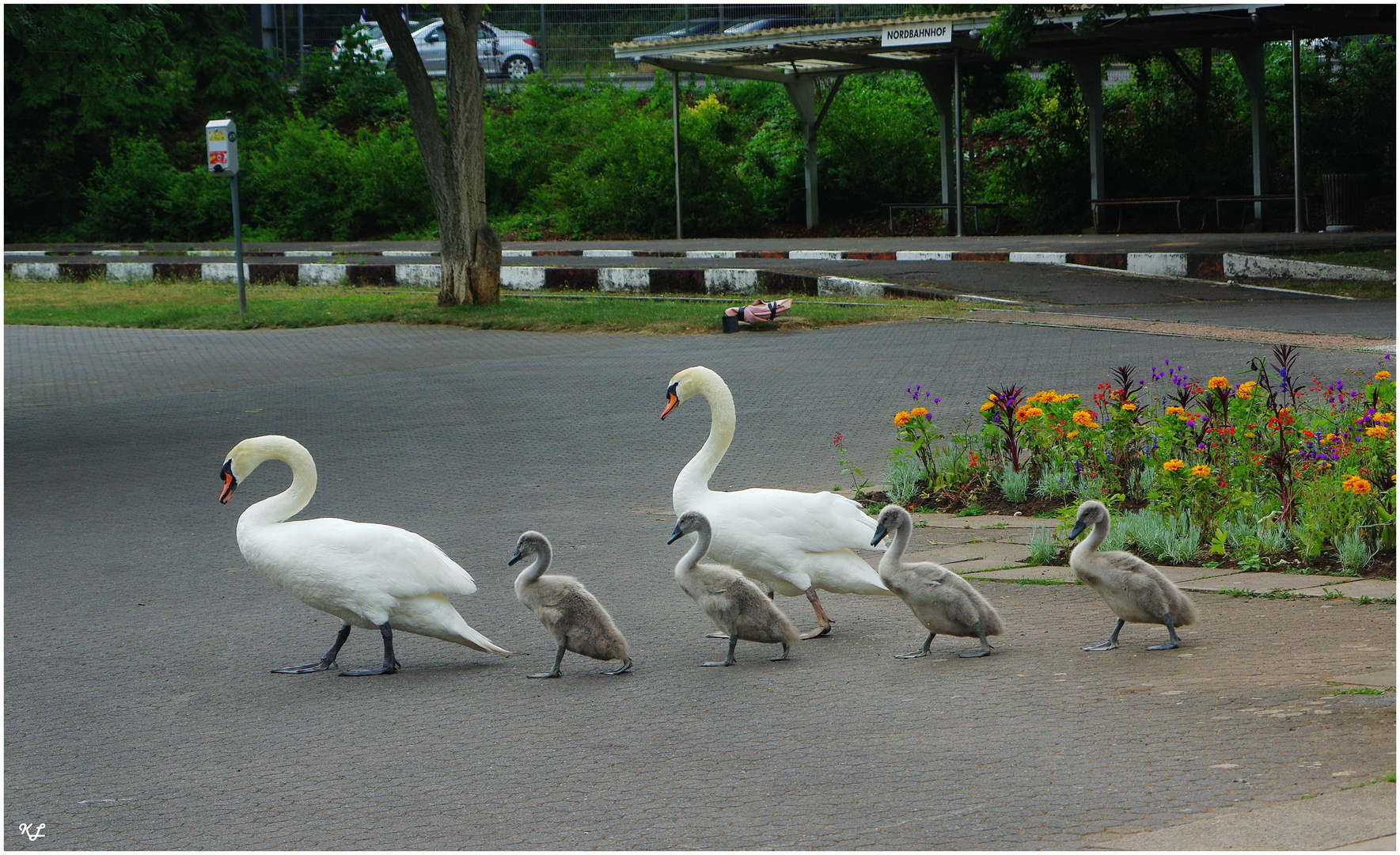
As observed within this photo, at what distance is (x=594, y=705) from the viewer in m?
4.68

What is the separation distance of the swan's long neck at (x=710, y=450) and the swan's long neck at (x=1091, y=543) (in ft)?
5.11

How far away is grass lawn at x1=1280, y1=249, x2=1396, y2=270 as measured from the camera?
18562 mm

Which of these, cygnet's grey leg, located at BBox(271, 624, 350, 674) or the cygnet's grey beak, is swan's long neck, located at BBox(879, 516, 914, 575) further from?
cygnet's grey leg, located at BBox(271, 624, 350, 674)

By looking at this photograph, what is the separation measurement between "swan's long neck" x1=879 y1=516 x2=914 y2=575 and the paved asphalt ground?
354 mm

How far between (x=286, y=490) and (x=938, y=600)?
2618 mm

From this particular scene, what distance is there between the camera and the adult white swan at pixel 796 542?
5418mm

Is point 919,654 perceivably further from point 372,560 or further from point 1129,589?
point 372,560

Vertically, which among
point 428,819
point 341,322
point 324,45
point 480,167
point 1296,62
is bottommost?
point 428,819

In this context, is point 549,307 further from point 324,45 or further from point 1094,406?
point 324,45

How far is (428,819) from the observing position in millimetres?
3744

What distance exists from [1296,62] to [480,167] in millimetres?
13929

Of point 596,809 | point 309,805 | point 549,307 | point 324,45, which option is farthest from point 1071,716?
point 324,45
